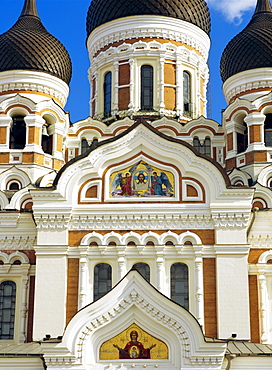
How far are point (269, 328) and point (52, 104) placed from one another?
819 centimetres

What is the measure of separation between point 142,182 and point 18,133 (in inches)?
206

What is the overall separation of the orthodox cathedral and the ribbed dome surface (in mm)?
38

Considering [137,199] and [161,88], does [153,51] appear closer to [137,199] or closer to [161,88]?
[161,88]

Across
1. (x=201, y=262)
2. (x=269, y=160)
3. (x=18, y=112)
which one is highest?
(x=18, y=112)

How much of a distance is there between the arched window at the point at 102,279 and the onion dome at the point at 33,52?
6.69m

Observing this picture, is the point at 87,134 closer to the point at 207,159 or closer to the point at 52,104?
the point at 52,104

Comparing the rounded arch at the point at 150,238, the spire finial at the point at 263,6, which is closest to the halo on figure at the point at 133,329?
the rounded arch at the point at 150,238

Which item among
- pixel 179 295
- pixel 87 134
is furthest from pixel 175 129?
pixel 179 295

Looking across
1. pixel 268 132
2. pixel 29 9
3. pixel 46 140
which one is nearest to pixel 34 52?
pixel 46 140

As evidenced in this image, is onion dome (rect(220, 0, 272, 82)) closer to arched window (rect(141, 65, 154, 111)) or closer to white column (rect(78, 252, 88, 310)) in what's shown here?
arched window (rect(141, 65, 154, 111))

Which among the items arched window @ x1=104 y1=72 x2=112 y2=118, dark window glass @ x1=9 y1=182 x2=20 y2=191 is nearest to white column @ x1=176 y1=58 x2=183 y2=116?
arched window @ x1=104 y1=72 x2=112 y2=118

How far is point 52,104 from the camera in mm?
21516

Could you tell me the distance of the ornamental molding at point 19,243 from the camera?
18.9 m

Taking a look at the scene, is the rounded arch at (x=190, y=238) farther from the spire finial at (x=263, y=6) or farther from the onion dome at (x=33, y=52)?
the spire finial at (x=263, y=6)
